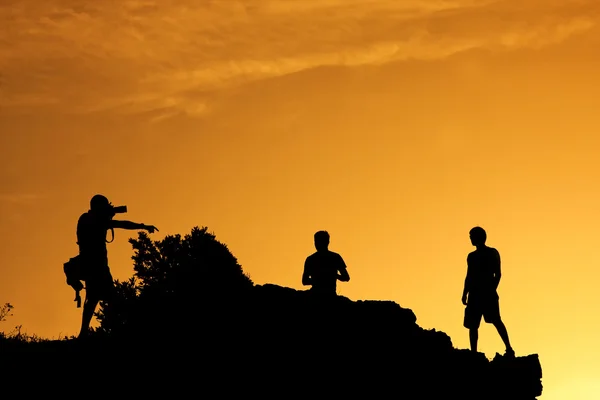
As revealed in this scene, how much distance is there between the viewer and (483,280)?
23.2m

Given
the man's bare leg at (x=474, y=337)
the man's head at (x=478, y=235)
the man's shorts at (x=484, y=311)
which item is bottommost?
the man's bare leg at (x=474, y=337)

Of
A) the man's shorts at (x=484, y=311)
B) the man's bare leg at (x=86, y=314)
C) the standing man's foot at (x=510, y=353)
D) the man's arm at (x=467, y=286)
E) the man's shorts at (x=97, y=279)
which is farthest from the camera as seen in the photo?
the standing man's foot at (x=510, y=353)

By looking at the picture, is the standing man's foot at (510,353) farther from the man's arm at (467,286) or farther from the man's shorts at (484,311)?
the man's arm at (467,286)

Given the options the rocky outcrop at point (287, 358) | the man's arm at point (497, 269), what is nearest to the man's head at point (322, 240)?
the rocky outcrop at point (287, 358)

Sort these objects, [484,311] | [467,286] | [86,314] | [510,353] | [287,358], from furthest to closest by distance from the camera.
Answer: [510,353] < [467,286] < [484,311] < [86,314] < [287,358]

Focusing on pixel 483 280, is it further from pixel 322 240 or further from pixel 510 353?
pixel 322 240

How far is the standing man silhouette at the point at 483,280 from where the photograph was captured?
23094mm

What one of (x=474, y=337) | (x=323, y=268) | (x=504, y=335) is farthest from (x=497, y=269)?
(x=323, y=268)

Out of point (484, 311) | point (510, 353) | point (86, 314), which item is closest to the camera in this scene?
point (86, 314)

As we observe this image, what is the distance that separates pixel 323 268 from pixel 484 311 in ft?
11.4

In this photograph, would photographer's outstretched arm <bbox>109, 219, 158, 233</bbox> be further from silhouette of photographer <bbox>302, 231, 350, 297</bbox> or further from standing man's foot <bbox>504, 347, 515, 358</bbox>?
standing man's foot <bbox>504, 347, 515, 358</bbox>

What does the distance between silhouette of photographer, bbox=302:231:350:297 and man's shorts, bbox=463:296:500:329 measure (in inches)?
105

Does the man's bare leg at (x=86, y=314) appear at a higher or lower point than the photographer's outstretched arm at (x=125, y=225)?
lower

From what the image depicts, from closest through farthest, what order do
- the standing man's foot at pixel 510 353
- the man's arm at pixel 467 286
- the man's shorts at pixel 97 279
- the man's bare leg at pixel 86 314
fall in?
the man's bare leg at pixel 86 314
the man's shorts at pixel 97 279
the man's arm at pixel 467 286
the standing man's foot at pixel 510 353
